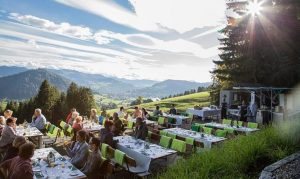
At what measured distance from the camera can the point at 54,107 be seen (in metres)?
50.2

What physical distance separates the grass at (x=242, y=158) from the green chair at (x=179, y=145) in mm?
1789

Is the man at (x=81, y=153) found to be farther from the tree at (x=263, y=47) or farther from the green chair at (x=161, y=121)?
the tree at (x=263, y=47)

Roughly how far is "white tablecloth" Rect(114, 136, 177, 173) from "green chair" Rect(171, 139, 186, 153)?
31cm

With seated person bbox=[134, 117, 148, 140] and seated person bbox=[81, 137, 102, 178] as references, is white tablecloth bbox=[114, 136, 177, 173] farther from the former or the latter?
seated person bbox=[81, 137, 102, 178]

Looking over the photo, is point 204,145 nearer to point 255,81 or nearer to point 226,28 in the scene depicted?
point 255,81

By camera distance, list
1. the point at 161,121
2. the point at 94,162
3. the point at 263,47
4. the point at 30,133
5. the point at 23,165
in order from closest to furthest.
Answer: the point at 23,165
the point at 94,162
the point at 30,133
the point at 161,121
the point at 263,47

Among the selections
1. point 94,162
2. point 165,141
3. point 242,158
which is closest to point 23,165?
point 94,162

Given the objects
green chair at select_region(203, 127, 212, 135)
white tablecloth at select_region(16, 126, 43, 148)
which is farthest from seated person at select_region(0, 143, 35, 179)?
green chair at select_region(203, 127, 212, 135)

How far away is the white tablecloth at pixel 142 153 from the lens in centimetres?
842

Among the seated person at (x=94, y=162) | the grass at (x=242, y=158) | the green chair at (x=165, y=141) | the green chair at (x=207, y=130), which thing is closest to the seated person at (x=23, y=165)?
the seated person at (x=94, y=162)

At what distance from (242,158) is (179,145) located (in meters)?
2.92

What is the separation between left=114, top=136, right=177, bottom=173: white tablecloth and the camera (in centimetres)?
842

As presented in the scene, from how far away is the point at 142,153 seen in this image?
874 cm

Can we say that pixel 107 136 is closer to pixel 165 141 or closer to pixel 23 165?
pixel 165 141
